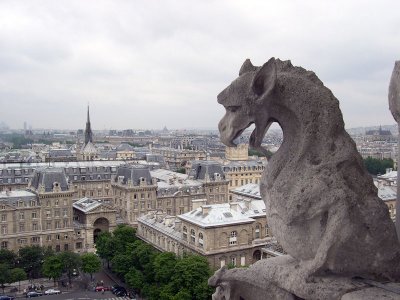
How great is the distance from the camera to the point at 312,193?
700 cm

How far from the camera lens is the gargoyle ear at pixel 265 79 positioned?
7.21m

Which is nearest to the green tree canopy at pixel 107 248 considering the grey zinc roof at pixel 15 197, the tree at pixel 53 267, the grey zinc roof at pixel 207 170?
the tree at pixel 53 267

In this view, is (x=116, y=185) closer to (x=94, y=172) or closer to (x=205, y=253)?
(x=94, y=172)

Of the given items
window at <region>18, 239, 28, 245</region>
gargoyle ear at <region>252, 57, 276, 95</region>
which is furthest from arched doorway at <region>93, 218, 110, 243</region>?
gargoyle ear at <region>252, 57, 276, 95</region>

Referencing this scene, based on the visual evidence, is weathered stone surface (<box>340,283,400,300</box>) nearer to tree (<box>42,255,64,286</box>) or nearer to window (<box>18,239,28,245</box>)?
tree (<box>42,255,64,286</box>)

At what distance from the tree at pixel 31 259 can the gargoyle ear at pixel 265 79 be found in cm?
5105

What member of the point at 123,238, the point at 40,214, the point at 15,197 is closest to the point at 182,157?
the point at 40,214

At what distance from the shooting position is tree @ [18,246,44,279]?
52719 mm

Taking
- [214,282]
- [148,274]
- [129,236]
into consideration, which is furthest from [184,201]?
[214,282]

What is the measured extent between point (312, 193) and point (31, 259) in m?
52.1

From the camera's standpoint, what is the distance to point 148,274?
4347 cm

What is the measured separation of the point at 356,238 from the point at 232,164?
8524cm

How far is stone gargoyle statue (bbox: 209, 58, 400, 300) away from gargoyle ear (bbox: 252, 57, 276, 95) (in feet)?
0.05

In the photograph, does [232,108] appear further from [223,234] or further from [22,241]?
[22,241]
